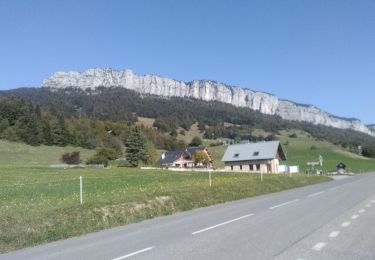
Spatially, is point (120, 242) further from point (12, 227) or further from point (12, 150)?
point (12, 150)

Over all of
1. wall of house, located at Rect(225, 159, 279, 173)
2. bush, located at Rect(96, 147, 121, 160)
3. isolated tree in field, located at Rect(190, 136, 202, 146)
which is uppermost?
isolated tree in field, located at Rect(190, 136, 202, 146)

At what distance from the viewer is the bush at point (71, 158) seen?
347ft

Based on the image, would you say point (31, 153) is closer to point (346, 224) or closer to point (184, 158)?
point (184, 158)

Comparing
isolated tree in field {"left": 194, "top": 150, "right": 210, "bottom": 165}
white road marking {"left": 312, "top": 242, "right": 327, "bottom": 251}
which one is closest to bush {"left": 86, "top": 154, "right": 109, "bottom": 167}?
isolated tree in field {"left": 194, "top": 150, "right": 210, "bottom": 165}

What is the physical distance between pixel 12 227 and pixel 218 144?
15883 centimetres

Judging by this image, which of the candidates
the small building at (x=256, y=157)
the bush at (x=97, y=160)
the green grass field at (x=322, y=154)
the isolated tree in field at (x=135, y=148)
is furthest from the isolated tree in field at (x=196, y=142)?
the bush at (x=97, y=160)

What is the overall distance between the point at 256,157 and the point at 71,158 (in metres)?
37.6

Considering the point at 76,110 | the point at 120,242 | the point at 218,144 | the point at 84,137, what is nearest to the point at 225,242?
the point at 120,242

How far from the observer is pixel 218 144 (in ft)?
562

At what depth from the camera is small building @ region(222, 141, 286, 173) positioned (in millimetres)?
95062

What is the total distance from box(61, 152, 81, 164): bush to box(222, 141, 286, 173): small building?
→ 30052 millimetres

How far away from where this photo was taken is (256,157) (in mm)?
97125

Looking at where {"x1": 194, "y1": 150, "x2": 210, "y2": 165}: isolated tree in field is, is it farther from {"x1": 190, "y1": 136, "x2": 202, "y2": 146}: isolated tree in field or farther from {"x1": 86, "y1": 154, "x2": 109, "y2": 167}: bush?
{"x1": 190, "y1": 136, "x2": 202, "y2": 146}: isolated tree in field

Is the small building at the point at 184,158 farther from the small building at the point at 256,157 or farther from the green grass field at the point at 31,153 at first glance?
the green grass field at the point at 31,153
